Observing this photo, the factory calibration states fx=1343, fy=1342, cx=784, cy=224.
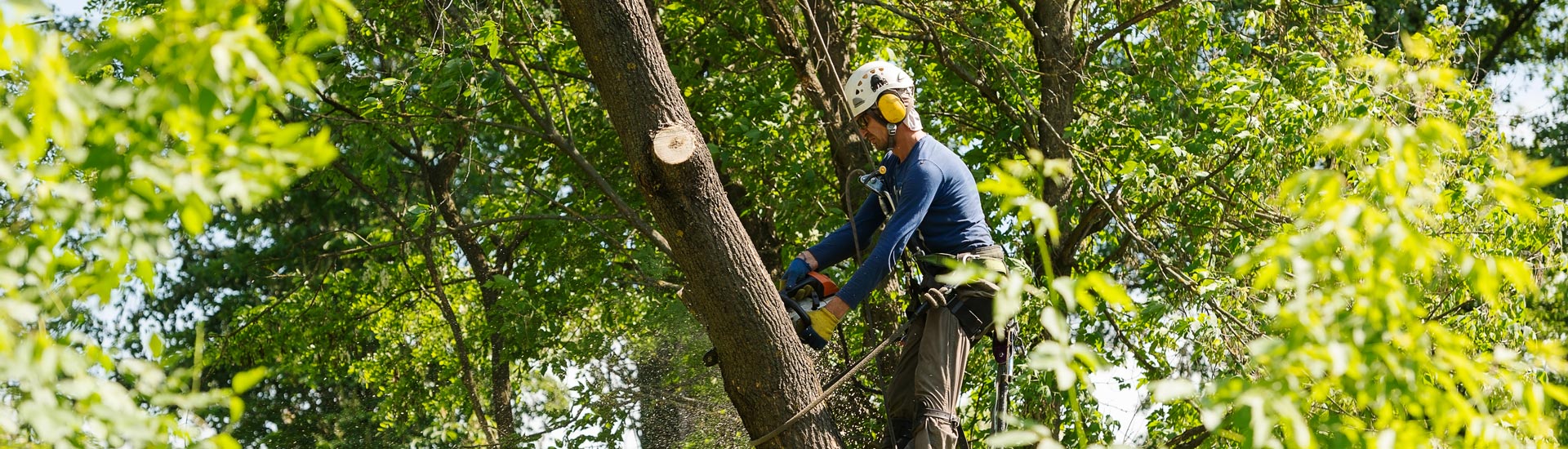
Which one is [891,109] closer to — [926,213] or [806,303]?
[926,213]

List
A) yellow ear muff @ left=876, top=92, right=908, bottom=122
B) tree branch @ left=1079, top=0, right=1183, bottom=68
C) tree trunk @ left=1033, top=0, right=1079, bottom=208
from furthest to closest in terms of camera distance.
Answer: tree trunk @ left=1033, top=0, right=1079, bottom=208 → tree branch @ left=1079, top=0, right=1183, bottom=68 → yellow ear muff @ left=876, top=92, right=908, bottom=122

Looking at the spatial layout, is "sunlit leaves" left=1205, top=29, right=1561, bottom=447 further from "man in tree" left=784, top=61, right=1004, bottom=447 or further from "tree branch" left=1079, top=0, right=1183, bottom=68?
"tree branch" left=1079, top=0, right=1183, bottom=68

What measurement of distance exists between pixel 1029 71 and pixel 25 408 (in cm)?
648

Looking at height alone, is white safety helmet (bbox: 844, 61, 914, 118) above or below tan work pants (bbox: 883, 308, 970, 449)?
above

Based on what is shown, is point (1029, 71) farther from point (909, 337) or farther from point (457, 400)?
point (457, 400)

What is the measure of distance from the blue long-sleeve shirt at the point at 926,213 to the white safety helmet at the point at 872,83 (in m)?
0.21

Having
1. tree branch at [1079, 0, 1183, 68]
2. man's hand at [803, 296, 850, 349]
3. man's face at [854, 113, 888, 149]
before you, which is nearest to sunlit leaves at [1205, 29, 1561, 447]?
man's hand at [803, 296, 850, 349]

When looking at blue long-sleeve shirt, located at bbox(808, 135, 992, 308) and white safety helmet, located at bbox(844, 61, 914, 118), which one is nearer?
blue long-sleeve shirt, located at bbox(808, 135, 992, 308)

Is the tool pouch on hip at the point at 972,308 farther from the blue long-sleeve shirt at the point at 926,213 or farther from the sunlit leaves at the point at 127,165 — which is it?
the sunlit leaves at the point at 127,165

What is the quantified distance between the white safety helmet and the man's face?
0.03 metres

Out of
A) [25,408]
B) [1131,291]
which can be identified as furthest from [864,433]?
[1131,291]

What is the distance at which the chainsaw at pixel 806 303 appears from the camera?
13.1ft

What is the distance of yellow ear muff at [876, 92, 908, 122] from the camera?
441cm

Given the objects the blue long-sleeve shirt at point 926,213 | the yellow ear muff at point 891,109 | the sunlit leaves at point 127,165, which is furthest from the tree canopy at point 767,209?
the yellow ear muff at point 891,109
